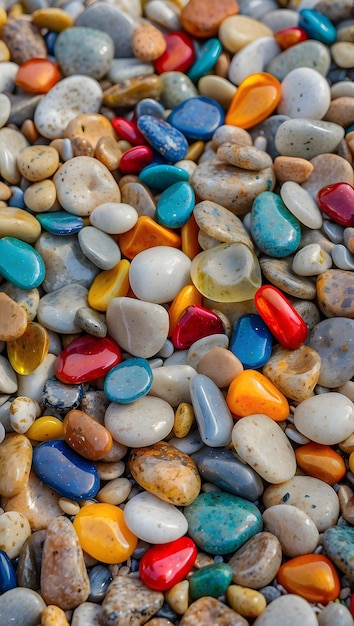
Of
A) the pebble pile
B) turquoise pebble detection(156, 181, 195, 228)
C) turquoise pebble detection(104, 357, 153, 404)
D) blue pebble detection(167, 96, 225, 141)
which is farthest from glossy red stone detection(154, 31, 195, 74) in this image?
turquoise pebble detection(104, 357, 153, 404)

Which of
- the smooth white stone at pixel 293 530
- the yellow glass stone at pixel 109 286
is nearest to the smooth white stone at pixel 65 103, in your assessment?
the yellow glass stone at pixel 109 286

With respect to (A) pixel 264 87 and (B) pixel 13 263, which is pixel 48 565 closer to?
(B) pixel 13 263

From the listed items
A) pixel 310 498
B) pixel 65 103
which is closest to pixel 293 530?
pixel 310 498

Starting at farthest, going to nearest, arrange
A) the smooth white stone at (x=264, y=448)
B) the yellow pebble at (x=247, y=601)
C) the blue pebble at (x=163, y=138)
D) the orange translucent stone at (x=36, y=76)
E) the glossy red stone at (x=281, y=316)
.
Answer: the orange translucent stone at (x=36, y=76) → the blue pebble at (x=163, y=138) → the glossy red stone at (x=281, y=316) → the smooth white stone at (x=264, y=448) → the yellow pebble at (x=247, y=601)

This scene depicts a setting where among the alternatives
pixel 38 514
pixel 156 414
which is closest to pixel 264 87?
pixel 156 414

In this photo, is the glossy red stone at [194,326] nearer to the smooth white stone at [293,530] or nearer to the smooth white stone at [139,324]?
the smooth white stone at [139,324]

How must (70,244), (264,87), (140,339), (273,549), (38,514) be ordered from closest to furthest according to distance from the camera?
(273,549)
(38,514)
(140,339)
(70,244)
(264,87)

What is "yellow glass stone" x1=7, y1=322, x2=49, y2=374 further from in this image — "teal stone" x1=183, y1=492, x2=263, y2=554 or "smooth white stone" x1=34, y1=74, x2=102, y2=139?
"smooth white stone" x1=34, y1=74, x2=102, y2=139
